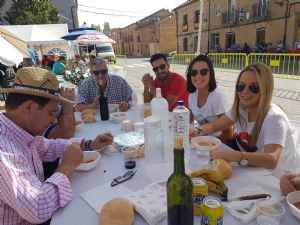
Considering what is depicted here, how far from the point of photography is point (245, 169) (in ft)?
5.28

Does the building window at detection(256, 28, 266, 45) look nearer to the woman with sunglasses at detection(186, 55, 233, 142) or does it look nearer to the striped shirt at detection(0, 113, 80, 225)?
the woman with sunglasses at detection(186, 55, 233, 142)

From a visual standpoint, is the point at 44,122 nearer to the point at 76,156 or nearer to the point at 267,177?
the point at 76,156

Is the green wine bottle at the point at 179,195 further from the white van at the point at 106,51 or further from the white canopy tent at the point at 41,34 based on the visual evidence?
the white van at the point at 106,51

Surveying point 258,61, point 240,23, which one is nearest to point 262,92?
point 258,61

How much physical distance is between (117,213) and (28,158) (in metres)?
0.65

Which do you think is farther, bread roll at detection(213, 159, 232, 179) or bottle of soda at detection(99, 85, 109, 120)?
bottle of soda at detection(99, 85, 109, 120)

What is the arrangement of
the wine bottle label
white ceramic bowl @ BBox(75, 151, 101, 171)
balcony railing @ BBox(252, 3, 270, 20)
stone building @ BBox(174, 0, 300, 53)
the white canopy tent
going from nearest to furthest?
the wine bottle label, white ceramic bowl @ BBox(75, 151, 101, 171), the white canopy tent, stone building @ BBox(174, 0, 300, 53), balcony railing @ BBox(252, 3, 270, 20)

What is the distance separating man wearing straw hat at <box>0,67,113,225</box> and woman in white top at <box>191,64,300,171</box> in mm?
996

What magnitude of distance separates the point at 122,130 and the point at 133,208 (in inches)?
52.5

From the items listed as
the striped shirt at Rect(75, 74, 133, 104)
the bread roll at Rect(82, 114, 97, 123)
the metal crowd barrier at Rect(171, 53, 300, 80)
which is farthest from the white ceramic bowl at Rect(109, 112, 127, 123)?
the metal crowd barrier at Rect(171, 53, 300, 80)

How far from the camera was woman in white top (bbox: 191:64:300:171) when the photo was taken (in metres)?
1.64

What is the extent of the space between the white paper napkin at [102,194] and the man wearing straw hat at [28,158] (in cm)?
10

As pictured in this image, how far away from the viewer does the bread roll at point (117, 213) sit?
3.60 ft

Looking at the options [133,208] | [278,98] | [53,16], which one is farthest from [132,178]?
[53,16]
